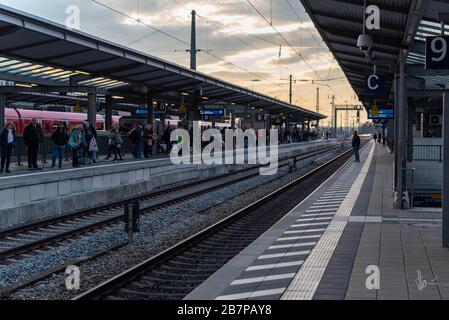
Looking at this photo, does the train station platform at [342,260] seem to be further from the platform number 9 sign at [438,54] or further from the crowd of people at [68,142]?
the crowd of people at [68,142]

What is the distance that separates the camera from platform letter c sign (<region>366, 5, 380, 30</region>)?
14311 millimetres

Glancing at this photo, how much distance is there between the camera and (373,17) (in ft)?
48.4

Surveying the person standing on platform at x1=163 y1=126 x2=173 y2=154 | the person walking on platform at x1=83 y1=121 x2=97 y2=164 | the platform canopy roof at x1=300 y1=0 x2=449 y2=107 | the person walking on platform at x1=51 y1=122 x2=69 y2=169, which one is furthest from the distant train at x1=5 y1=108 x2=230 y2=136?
the platform canopy roof at x1=300 y1=0 x2=449 y2=107

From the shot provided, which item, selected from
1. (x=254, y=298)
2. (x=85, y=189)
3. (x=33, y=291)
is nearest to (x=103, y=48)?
(x=85, y=189)

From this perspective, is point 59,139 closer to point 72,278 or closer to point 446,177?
point 72,278

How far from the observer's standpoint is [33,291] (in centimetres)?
823

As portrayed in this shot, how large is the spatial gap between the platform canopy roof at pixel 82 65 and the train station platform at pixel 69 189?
3983 millimetres

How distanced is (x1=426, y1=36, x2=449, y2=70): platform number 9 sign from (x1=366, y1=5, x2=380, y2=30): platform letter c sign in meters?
4.31

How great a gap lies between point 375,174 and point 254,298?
2230 centimetres

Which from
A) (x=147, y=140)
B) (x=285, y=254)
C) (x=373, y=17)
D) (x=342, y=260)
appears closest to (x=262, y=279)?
(x=342, y=260)

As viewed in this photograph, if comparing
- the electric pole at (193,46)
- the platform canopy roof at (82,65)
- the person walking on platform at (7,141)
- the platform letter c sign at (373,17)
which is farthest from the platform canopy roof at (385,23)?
the electric pole at (193,46)

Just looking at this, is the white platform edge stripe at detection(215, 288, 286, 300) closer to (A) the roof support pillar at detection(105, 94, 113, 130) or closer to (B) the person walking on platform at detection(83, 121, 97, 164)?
(B) the person walking on platform at detection(83, 121, 97, 164)

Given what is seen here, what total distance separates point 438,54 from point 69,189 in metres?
10.1
